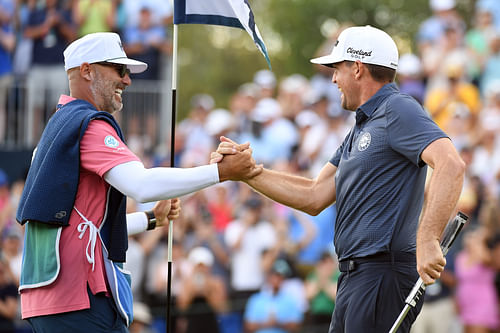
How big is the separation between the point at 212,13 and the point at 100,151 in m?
1.55

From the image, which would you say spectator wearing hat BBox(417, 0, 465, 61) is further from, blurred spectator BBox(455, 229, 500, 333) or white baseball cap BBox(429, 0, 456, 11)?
blurred spectator BBox(455, 229, 500, 333)

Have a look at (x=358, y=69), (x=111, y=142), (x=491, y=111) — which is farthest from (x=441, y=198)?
(x=491, y=111)

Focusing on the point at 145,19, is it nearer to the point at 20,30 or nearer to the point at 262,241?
the point at 20,30

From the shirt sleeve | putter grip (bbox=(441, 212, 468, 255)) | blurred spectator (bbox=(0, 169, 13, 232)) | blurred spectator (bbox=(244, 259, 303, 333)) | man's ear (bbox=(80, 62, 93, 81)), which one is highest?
man's ear (bbox=(80, 62, 93, 81))

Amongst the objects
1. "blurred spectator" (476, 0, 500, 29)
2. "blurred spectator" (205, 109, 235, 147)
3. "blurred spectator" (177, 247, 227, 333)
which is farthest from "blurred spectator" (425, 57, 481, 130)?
"blurred spectator" (177, 247, 227, 333)

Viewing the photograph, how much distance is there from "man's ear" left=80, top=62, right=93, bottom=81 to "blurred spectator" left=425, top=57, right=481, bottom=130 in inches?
310

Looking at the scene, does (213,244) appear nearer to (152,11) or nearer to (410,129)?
(152,11)

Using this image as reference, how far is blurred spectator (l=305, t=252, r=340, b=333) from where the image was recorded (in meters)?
11.0

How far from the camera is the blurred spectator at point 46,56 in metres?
12.9

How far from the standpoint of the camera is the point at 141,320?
9.98 metres

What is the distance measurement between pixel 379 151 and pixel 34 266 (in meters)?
2.19

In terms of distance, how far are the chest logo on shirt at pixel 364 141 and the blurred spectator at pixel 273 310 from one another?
5511 millimetres

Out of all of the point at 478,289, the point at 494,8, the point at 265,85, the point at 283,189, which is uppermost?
the point at 494,8

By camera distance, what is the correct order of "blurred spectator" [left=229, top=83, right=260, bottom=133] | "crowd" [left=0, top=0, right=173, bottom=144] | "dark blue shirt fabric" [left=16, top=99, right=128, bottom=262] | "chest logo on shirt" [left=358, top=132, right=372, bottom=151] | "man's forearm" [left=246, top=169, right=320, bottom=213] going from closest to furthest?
"dark blue shirt fabric" [left=16, top=99, right=128, bottom=262] → "chest logo on shirt" [left=358, top=132, right=372, bottom=151] → "man's forearm" [left=246, top=169, right=320, bottom=213] → "crowd" [left=0, top=0, right=173, bottom=144] → "blurred spectator" [left=229, top=83, right=260, bottom=133]
